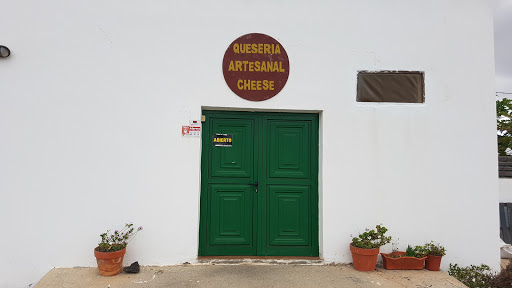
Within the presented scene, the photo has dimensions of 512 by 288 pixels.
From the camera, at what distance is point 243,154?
14.4 feet

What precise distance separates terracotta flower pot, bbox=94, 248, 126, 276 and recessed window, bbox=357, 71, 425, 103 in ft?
11.5

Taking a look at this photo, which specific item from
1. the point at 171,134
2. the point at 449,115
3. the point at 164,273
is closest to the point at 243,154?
the point at 171,134

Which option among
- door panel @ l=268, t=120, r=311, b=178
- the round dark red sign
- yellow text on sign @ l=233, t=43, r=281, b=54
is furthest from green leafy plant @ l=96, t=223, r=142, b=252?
yellow text on sign @ l=233, t=43, r=281, b=54

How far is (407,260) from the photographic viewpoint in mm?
4090

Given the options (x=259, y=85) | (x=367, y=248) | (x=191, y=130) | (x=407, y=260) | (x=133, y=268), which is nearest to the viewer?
(x=133, y=268)

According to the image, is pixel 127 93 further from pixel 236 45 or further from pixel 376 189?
pixel 376 189

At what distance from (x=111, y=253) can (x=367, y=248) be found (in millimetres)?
2917

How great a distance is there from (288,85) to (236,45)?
84cm

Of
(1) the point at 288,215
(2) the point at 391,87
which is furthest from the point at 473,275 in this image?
(2) the point at 391,87

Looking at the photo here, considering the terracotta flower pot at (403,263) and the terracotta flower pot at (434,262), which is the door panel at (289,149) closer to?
the terracotta flower pot at (403,263)

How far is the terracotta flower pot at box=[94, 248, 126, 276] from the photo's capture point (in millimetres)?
3682

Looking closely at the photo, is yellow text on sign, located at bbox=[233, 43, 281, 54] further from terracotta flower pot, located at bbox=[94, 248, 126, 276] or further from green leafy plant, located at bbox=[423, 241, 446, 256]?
green leafy plant, located at bbox=[423, 241, 446, 256]

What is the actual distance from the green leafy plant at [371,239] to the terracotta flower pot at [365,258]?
0.06 metres

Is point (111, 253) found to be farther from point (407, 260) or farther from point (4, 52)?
point (407, 260)
